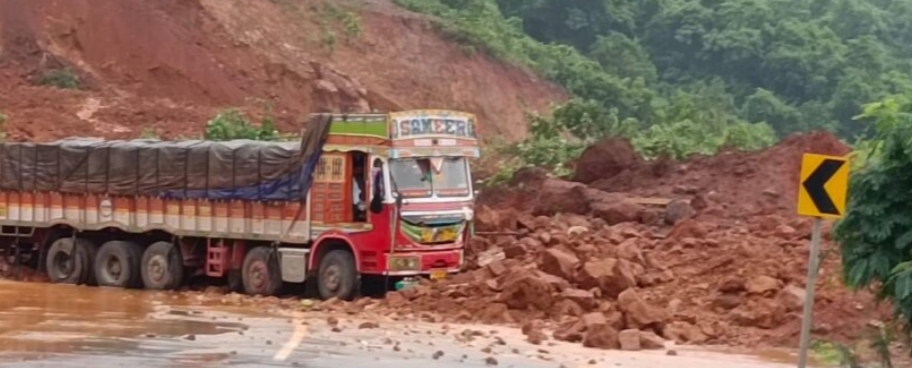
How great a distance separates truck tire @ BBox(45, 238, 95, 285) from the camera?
29.6 meters

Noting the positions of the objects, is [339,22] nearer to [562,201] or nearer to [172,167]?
[562,201]

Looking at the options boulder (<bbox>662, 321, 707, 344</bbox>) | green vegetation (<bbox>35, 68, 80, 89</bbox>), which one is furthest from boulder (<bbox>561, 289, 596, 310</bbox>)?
green vegetation (<bbox>35, 68, 80, 89</bbox>)

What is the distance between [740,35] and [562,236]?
157ft

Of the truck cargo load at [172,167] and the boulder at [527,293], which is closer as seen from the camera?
the boulder at [527,293]

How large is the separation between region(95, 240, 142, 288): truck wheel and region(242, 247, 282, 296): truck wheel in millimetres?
2895

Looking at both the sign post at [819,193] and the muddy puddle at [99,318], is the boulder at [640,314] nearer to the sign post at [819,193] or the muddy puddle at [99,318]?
the muddy puddle at [99,318]

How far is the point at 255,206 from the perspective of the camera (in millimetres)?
26453

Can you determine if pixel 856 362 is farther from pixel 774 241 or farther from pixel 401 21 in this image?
pixel 401 21

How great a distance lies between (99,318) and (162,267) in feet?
19.0

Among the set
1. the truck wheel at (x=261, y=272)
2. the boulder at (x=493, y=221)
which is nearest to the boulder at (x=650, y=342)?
the truck wheel at (x=261, y=272)

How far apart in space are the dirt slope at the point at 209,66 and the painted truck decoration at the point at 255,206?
15098 millimetres

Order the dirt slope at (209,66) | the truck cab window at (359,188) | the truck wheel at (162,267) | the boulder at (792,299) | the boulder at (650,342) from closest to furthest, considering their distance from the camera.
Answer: the boulder at (650,342), the boulder at (792,299), the truck cab window at (359,188), the truck wheel at (162,267), the dirt slope at (209,66)

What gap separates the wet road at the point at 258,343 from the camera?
17109mm

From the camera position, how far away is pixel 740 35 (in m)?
72.6
